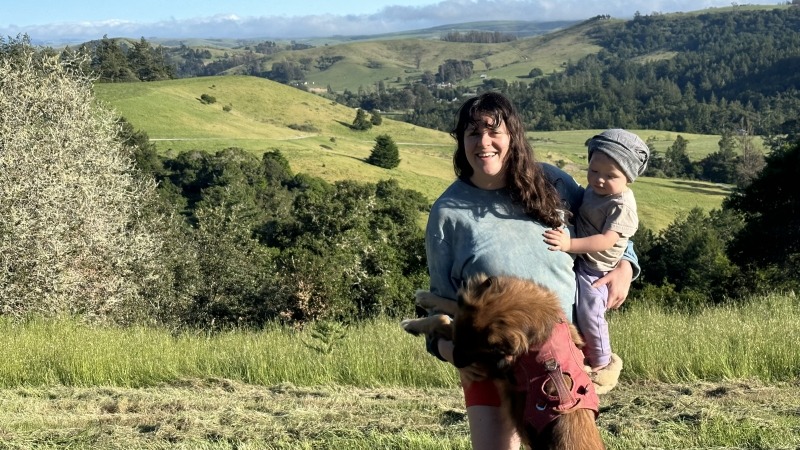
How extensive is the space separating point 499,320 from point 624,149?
3.26 feet

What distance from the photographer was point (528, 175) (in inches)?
106

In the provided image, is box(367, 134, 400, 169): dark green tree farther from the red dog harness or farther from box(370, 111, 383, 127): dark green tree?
the red dog harness

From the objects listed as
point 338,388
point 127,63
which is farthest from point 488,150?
point 127,63

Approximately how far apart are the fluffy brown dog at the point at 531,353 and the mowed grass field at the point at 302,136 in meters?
51.8

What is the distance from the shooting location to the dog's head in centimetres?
229

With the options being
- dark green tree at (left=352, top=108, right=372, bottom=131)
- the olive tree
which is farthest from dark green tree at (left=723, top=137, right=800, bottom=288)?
dark green tree at (left=352, top=108, right=372, bottom=131)

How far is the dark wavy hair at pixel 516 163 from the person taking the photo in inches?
105

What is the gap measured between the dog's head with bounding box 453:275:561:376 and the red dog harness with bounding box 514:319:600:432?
4cm

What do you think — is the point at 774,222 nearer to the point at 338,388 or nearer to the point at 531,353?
the point at 338,388

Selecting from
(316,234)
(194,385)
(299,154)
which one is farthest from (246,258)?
(299,154)

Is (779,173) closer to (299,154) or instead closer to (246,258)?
(246,258)

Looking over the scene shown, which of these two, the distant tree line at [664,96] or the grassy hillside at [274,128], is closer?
the grassy hillside at [274,128]

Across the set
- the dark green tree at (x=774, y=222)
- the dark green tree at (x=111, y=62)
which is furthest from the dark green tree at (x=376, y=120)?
the dark green tree at (x=774, y=222)

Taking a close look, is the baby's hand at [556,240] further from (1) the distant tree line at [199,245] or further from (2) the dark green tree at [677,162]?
(2) the dark green tree at [677,162]
